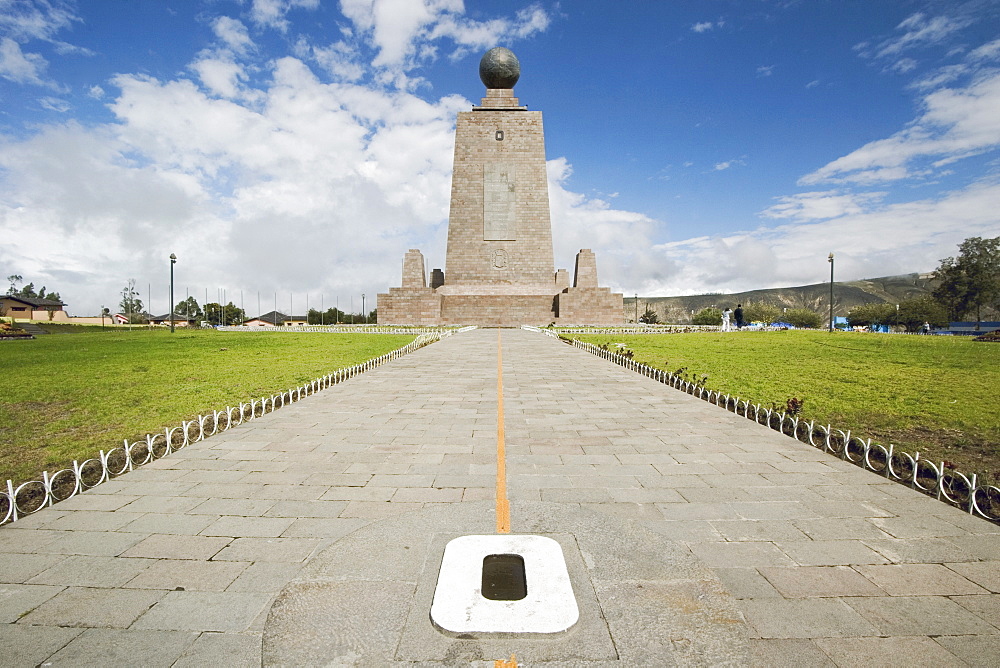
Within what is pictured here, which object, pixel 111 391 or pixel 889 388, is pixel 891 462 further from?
pixel 111 391

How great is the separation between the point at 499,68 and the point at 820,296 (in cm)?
16176

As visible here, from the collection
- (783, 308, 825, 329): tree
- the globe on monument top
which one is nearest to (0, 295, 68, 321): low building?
the globe on monument top

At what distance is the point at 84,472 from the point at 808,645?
597 centimetres

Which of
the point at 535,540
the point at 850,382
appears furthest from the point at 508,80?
the point at 535,540

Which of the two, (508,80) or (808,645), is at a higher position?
(508,80)

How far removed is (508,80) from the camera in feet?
153

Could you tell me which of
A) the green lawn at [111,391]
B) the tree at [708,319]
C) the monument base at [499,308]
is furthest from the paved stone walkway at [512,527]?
the tree at [708,319]

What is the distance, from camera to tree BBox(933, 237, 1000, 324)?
58.1 m

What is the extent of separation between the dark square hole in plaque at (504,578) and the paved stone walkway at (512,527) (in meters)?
0.67

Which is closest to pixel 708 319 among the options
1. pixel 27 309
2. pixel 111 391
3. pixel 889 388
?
pixel 889 388

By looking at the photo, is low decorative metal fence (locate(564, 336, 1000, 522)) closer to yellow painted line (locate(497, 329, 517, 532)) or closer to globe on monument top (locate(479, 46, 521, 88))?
yellow painted line (locate(497, 329, 517, 532))

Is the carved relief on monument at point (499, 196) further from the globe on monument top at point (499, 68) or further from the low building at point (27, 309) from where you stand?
the low building at point (27, 309)

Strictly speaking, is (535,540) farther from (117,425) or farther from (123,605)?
(117,425)

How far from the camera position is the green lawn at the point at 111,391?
5.91 metres
